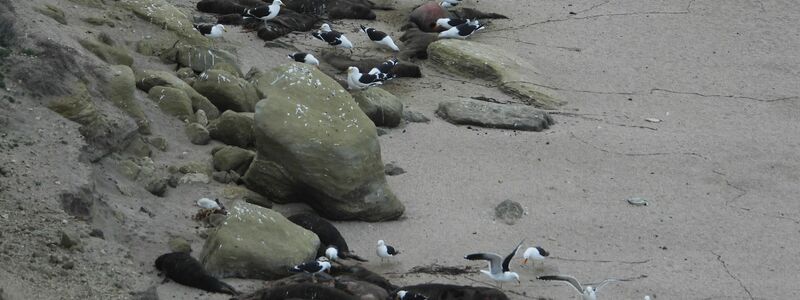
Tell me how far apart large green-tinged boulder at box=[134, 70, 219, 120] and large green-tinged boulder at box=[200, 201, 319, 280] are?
10.9 feet

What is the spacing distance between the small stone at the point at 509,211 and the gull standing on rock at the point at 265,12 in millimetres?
6247

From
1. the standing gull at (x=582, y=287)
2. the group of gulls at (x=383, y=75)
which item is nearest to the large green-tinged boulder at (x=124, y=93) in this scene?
the group of gulls at (x=383, y=75)

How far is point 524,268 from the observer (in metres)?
11.9

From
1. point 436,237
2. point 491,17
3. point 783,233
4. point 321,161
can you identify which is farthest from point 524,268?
point 491,17

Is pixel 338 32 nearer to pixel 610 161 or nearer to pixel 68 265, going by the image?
pixel 610 161

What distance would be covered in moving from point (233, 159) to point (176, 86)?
1.62 meters

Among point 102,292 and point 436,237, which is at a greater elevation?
point 102,292

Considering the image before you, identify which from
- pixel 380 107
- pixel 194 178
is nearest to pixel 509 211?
pixel 380 107

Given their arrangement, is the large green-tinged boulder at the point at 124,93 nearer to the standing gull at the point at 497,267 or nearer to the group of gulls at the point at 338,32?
the group of gulls at the point at 338,32

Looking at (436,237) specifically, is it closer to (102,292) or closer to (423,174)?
(423,174)

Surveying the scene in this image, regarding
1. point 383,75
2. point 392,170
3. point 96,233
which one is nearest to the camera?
point 96,233

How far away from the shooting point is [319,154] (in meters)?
12.1

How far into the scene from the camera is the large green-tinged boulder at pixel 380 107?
14.8 m

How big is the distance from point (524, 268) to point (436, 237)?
958mm
